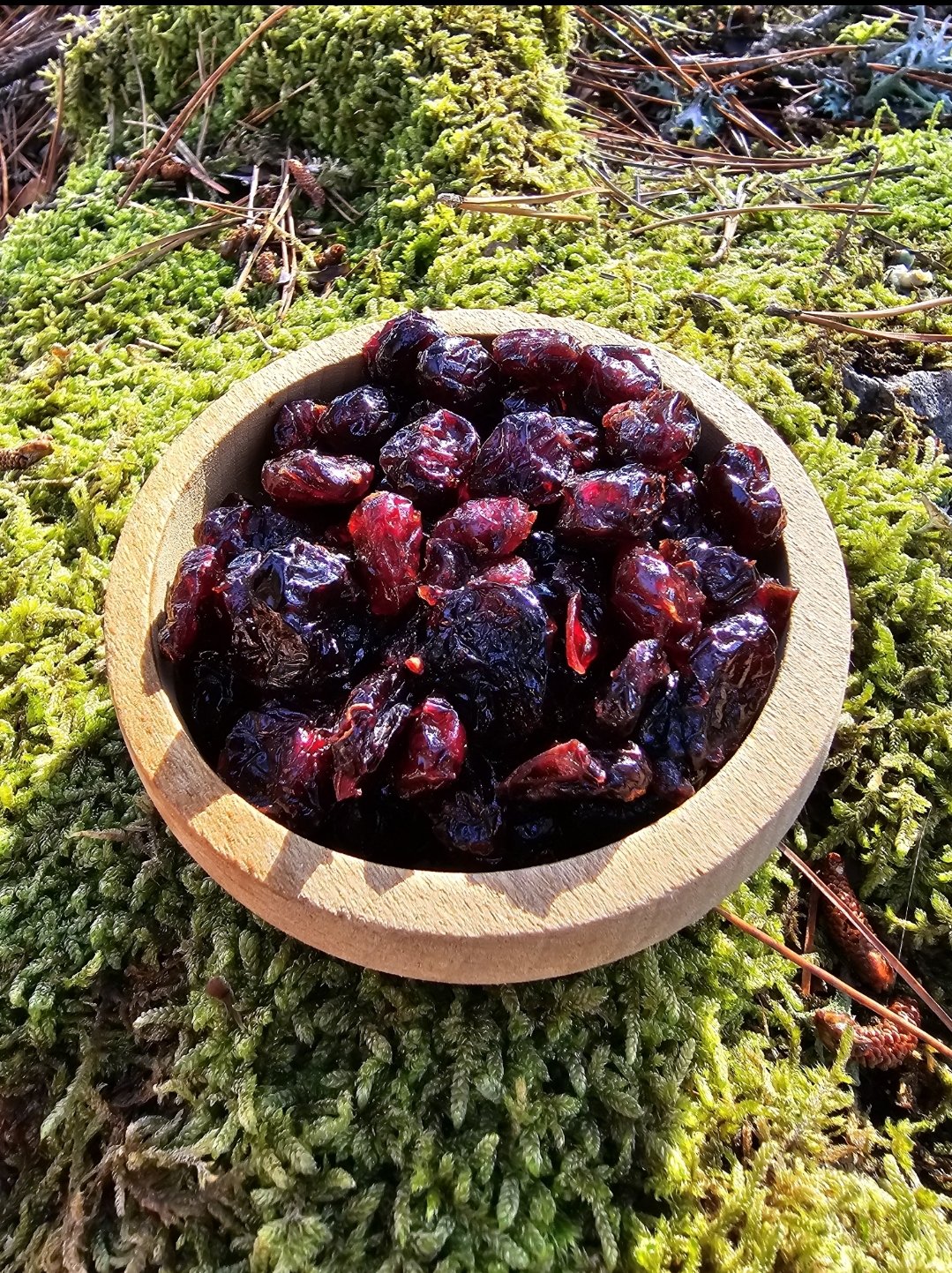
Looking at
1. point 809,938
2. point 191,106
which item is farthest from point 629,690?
point 191,106

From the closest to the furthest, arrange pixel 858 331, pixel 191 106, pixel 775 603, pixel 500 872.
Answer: pixel 500 872, pixel 775 603, pixel 858 331, pixel 191 106

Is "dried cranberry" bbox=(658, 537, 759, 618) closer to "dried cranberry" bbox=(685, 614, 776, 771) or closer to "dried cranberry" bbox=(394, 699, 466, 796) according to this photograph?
"dried cranberry" bbox=(685, 614, 776, 771)

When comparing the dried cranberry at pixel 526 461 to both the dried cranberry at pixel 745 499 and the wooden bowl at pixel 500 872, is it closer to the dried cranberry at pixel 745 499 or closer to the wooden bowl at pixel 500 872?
the dried cranberry at pixel 745 499

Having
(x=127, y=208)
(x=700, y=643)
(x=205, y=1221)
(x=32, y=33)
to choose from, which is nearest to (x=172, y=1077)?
(x=205, y=1221)

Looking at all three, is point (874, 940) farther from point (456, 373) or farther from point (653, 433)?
point (456, 373)

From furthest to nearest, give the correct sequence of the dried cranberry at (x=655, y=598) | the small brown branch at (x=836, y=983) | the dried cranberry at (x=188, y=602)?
the small brown branch at (x=836, y=983)
the dried cranberry at (x=188, y=602)
the dried cranberry at (x=655, y=598)

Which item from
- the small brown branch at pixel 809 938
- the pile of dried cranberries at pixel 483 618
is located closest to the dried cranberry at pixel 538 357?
the pile of dried cranberries at pixel 483 618
